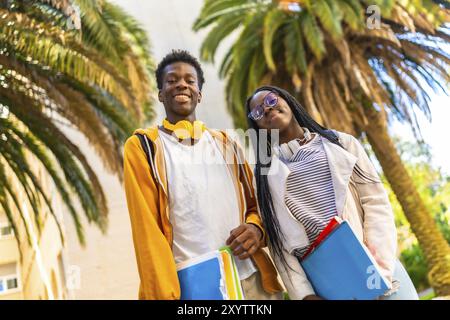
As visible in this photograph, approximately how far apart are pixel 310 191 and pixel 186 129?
697mm

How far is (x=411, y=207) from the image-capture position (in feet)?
35.6

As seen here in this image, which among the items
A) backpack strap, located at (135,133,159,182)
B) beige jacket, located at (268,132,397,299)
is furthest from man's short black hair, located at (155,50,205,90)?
beige jacket, located at (268,132,397,299)

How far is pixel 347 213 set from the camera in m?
2.49

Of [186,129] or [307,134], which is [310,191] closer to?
[307,134]

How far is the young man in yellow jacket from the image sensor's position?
245 cm

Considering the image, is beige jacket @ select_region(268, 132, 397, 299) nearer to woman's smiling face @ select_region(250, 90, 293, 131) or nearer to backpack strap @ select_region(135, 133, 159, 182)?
woman's smiling face @ select_region(250, 90, 293, 131)

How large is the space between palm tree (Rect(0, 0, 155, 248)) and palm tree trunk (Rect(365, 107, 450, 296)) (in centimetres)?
510

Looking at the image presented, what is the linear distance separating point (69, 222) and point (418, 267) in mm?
11716

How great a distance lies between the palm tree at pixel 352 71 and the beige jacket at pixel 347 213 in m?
7.37

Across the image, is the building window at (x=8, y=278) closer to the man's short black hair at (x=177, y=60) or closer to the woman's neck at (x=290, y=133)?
the man's short black hair at (x=177, y=60)

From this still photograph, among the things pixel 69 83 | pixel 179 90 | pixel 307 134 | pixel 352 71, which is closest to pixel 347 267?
pixel 307 134

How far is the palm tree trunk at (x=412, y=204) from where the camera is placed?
1084 cm
